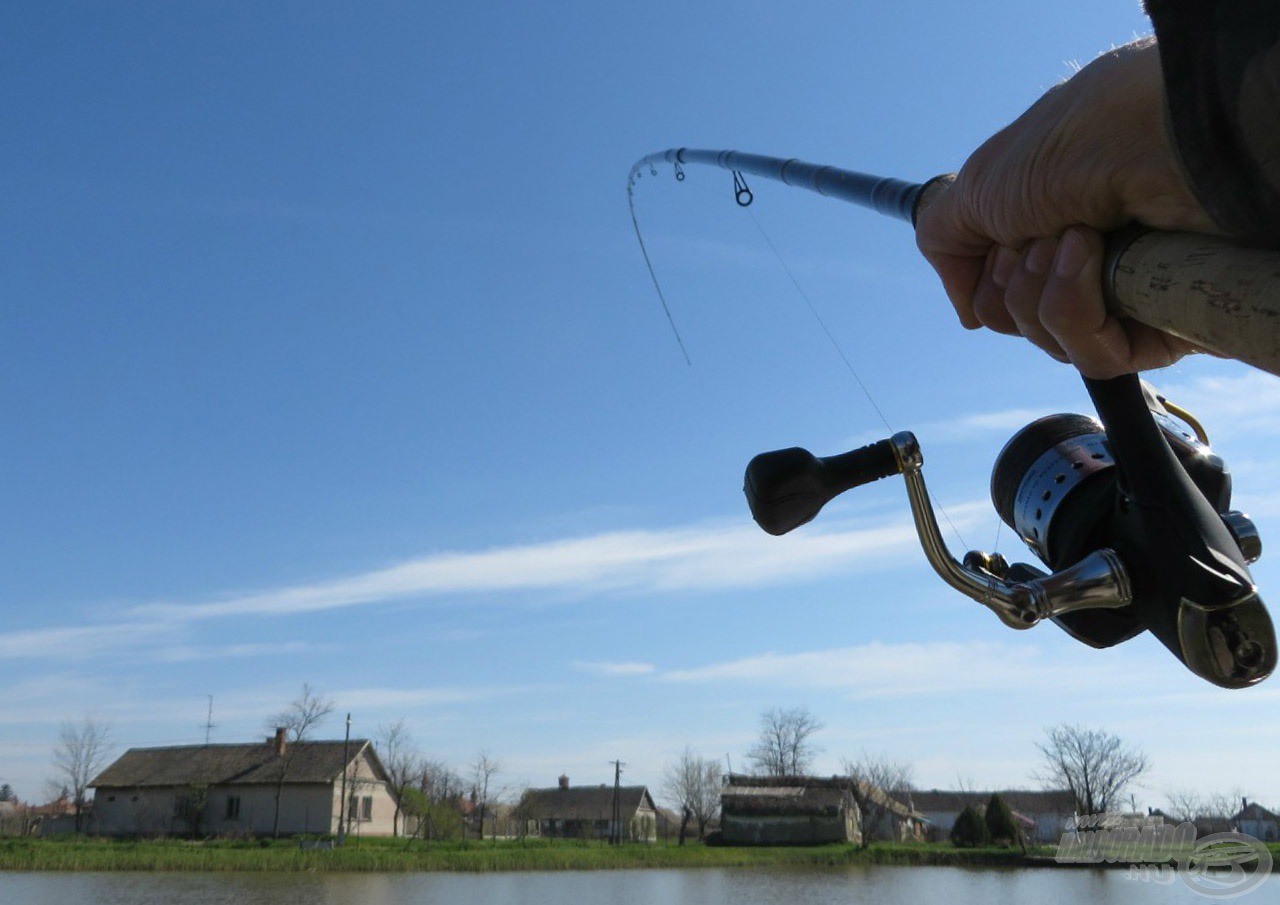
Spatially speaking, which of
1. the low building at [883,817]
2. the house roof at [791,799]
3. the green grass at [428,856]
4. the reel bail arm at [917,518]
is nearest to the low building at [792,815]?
the house roof at [791,799]

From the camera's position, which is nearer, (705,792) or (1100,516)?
(1100,516)

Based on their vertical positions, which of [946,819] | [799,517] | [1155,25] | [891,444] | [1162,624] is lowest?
[946,819]

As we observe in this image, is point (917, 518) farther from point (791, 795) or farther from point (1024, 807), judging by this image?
point (1024, 807)

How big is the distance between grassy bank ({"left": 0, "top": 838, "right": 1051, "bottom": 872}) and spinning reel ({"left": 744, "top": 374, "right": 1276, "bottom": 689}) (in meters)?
45.0

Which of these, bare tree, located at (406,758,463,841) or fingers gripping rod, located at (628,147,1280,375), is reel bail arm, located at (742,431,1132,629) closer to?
fingers gripping rod, located at (628,147,1280,375)

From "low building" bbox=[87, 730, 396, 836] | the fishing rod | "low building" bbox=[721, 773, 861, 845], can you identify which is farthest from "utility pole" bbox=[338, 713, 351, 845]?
the fishing rod

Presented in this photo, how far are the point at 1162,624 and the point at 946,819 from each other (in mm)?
101433

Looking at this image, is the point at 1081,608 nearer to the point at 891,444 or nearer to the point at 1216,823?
the point at 891,444

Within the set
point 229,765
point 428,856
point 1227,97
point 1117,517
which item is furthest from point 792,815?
point 1227,97

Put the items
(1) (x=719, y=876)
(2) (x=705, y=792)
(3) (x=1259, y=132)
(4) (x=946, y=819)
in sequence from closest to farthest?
(3) (x=1259, y=132) < (1) (x=719, y=876) < (2) (x=705, y=792) < (4) (x=946, y=819)

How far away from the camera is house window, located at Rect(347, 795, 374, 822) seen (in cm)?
5728

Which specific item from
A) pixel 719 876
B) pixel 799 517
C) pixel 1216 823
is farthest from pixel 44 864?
pixel 799 517

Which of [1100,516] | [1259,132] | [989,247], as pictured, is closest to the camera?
[1259,132]

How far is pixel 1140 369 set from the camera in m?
1.26
